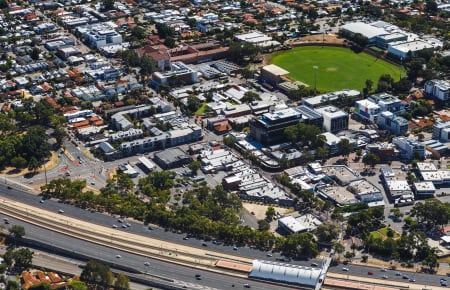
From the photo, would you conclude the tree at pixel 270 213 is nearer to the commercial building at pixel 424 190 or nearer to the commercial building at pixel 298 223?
the commercial building at pixel 298 223

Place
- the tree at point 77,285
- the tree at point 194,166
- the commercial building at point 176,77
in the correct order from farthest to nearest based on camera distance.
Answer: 1. the commercial building at point 176,77
2. the tree at point 194,166
3. the tree at point 77,285

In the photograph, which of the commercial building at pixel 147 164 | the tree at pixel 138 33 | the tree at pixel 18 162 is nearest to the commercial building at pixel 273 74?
the tree at pixel 138 33

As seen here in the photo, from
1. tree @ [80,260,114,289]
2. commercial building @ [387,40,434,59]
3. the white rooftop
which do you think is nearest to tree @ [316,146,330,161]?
tree @ [80,260,114,289]

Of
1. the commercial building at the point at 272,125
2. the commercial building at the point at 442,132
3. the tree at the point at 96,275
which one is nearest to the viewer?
the tree at the point at 96,275

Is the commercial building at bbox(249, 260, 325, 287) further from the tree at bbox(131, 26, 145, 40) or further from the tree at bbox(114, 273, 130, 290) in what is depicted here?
the tree at bbox(131, 26, 145, 40)

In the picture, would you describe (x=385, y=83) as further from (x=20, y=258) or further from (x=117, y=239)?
(x=20, y=258)

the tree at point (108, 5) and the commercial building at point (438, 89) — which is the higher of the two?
the commercial building at point (438, 89)

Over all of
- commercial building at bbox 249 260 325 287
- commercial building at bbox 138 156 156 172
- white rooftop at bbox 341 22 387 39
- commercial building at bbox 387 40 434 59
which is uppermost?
commercial building at bbox 249 260 325 287
